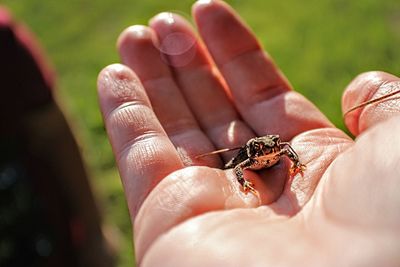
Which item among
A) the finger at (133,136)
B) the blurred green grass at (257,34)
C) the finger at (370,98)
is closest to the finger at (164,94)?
the finger at (133,136)

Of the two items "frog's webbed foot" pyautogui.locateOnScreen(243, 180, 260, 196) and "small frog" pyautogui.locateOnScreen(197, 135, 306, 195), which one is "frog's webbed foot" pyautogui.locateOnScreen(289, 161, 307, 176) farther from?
"frog's webbed foot" pyautogui.locateOnScreen(243, 180, 260, 196)

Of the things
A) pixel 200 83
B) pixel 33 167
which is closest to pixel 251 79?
→ pixel 200 83

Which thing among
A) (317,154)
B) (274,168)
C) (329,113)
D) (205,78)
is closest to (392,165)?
(317,154)

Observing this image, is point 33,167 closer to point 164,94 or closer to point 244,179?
point 164,94

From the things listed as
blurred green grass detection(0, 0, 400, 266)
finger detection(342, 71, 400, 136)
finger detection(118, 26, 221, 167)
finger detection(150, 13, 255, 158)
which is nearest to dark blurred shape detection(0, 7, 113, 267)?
blurred green grass detection(0, 0, 400, 266)

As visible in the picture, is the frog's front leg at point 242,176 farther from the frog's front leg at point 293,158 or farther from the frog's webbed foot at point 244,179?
the frog's front leg at point 293,158

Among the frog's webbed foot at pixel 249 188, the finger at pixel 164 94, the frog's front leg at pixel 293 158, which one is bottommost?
the frog's front leg at pixel 293 158

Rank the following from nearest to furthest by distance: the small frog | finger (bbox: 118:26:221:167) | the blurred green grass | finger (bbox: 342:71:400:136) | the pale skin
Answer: the pale skin, finger (bbox: 342:71:400:136), the small frog, finger (bbox: 118:26:221:167), the blurred green grass
